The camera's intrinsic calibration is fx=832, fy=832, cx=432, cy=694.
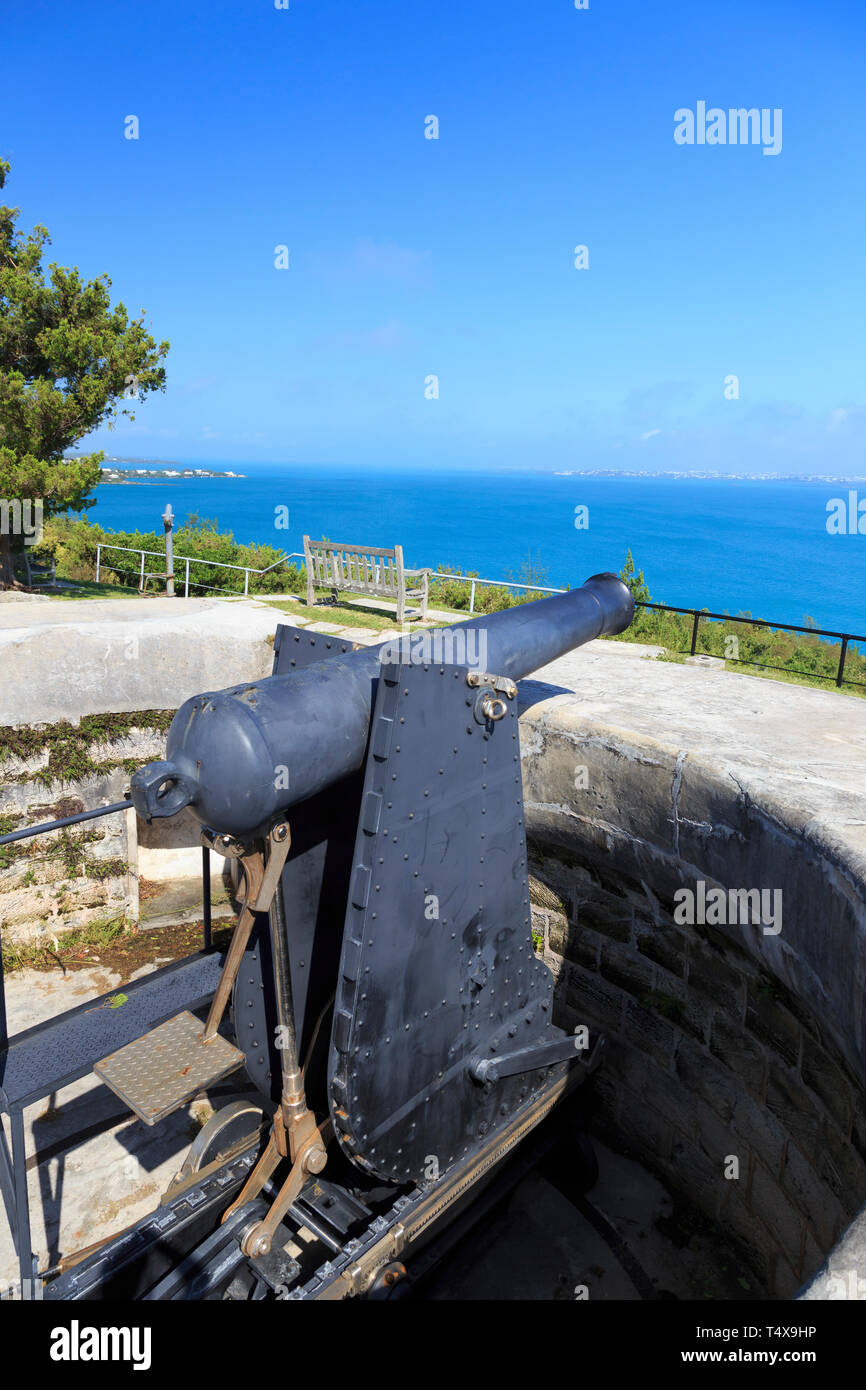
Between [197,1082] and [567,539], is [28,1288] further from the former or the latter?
[567,539]

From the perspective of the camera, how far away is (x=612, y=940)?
4184mm

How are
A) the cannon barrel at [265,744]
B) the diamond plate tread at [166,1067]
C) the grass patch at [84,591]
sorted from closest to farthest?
the cannon barrel at [265,744] < the diamond plate tread at [166,1067] < the grass patch at [84,591]

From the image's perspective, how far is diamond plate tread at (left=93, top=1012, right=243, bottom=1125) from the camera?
264cm

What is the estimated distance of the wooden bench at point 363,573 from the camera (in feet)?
32.5

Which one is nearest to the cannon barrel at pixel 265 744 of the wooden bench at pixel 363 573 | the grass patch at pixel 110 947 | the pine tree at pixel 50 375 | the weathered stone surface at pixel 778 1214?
the weathered stone surface at pixel 778 1214

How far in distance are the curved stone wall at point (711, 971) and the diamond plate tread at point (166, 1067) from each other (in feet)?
6.29

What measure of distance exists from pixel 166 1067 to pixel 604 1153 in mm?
2567

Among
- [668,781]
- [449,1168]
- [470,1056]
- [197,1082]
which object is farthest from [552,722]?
[197,1082]

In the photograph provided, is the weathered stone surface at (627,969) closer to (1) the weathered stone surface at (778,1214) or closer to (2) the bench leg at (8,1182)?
(1) the weathered stone surface at (778,1214)

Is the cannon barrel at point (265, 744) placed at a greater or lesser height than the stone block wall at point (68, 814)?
greater

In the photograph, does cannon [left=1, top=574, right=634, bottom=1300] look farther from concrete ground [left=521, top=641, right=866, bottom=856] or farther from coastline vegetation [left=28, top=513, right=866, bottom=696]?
coastline vegetation [left=28, top=513, right=866, bottom=696]

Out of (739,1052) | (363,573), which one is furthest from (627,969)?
(363,573)

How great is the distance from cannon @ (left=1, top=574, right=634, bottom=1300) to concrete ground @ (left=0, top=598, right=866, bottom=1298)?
0.79 meters

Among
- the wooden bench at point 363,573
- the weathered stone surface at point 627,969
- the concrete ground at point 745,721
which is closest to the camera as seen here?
the concrete ground at point 745,721
